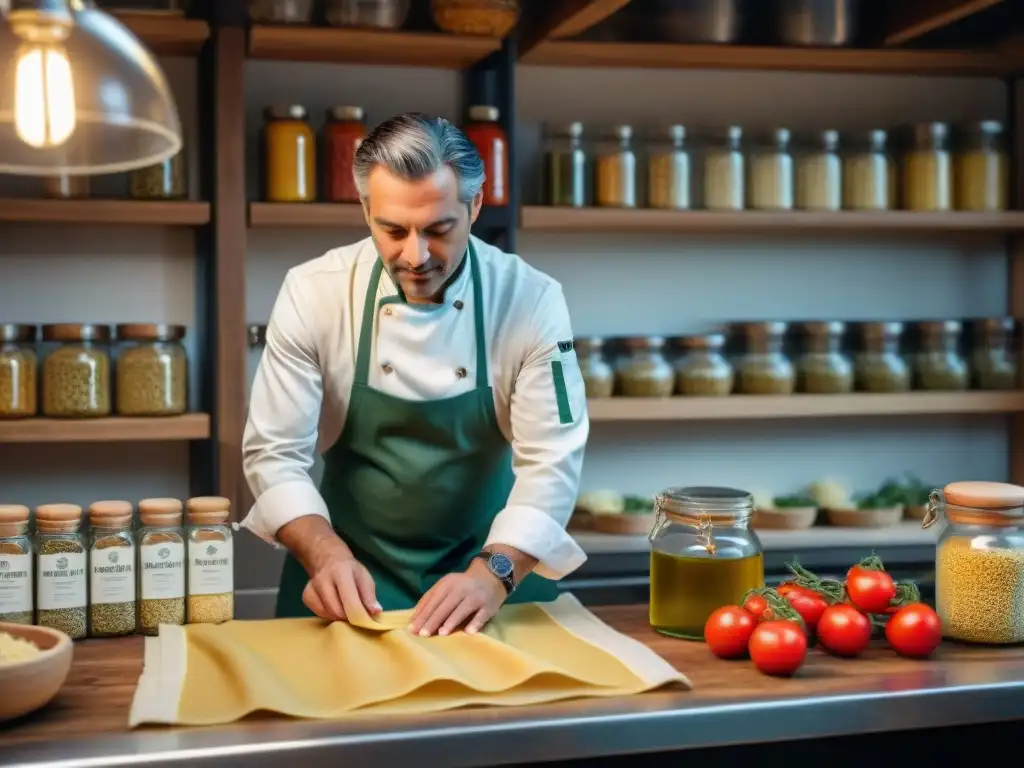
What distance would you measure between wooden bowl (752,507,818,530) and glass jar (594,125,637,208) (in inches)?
33.1

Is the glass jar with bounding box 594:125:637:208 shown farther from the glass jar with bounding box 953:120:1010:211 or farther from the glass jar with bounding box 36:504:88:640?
the glass jar with bounding box 36:504:88:640

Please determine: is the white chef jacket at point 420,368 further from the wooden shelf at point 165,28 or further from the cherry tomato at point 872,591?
the wooden shelf at point 165,28

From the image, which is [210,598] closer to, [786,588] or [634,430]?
[786,588]

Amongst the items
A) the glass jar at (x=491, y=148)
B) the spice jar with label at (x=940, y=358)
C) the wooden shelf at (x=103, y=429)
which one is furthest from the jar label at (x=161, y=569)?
the spice jar with label at (x=940, y=358)

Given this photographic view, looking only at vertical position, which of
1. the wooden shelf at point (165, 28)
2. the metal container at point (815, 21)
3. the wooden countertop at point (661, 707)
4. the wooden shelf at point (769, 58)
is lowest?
the wooden countertop at point (661, 707)

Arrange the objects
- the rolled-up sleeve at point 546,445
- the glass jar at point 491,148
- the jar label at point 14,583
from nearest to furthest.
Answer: the jar label at point 14,583 < the rolled-up sleeve at point 546,445 < the glass jar at point 491,148

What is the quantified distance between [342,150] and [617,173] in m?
0.65

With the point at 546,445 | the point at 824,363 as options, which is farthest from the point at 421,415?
the point at 824,363

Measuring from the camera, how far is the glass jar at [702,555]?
161 centimetres

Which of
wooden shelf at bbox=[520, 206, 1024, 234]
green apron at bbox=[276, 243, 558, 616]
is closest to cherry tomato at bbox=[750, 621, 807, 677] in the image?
green apron at bbox=[276, 243, 558, 616]

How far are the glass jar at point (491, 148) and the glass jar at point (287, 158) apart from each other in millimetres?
374

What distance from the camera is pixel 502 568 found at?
5.57 feet

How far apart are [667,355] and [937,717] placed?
189 cm

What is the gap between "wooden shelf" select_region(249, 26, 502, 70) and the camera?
2721mm
